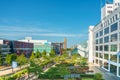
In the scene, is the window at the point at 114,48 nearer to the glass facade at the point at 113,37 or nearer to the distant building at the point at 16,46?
the glass facade at the point at 113,37

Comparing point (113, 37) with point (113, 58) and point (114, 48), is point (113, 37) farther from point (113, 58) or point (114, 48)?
point (113, 58)

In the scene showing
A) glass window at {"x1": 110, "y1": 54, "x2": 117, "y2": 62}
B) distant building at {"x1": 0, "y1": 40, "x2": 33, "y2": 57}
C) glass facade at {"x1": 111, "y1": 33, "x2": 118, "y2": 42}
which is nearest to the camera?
glass facade at {"x1": 111, "y1": 33, "x2": 118, "y2": 42}

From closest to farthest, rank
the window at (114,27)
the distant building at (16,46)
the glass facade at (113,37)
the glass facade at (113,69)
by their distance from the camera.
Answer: the window at (114,27), the glass facade at (113,37), the glass facade at (113,69), the distant building at (16,46)

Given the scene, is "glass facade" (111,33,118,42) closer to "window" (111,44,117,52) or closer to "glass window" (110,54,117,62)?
"window" (111,44,117,52)

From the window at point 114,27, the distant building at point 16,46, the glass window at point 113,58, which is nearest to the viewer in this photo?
the window at point 114,27

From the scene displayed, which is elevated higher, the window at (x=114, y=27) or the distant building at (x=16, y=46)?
the window at (x=114, y=27)

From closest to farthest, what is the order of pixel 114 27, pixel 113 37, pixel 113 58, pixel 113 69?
1. pixel 114 27
2. pixel 113 37
3. pixel 113 58
4. pixel 113 69

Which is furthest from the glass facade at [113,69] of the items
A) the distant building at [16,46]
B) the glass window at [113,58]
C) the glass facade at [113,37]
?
the distant building at [16,46]

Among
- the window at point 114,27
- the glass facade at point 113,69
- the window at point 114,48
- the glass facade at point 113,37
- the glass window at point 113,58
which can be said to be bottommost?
the glass facade at point 113,69

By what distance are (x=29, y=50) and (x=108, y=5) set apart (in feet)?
215

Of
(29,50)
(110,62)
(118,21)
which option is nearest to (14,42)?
(29,50)

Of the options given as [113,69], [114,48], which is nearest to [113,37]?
[114,48]

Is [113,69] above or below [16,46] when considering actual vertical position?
below

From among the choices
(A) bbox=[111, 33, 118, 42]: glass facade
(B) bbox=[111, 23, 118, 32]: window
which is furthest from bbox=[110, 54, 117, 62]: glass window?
(B) bbox=[111, 23, 118, 32]: window
